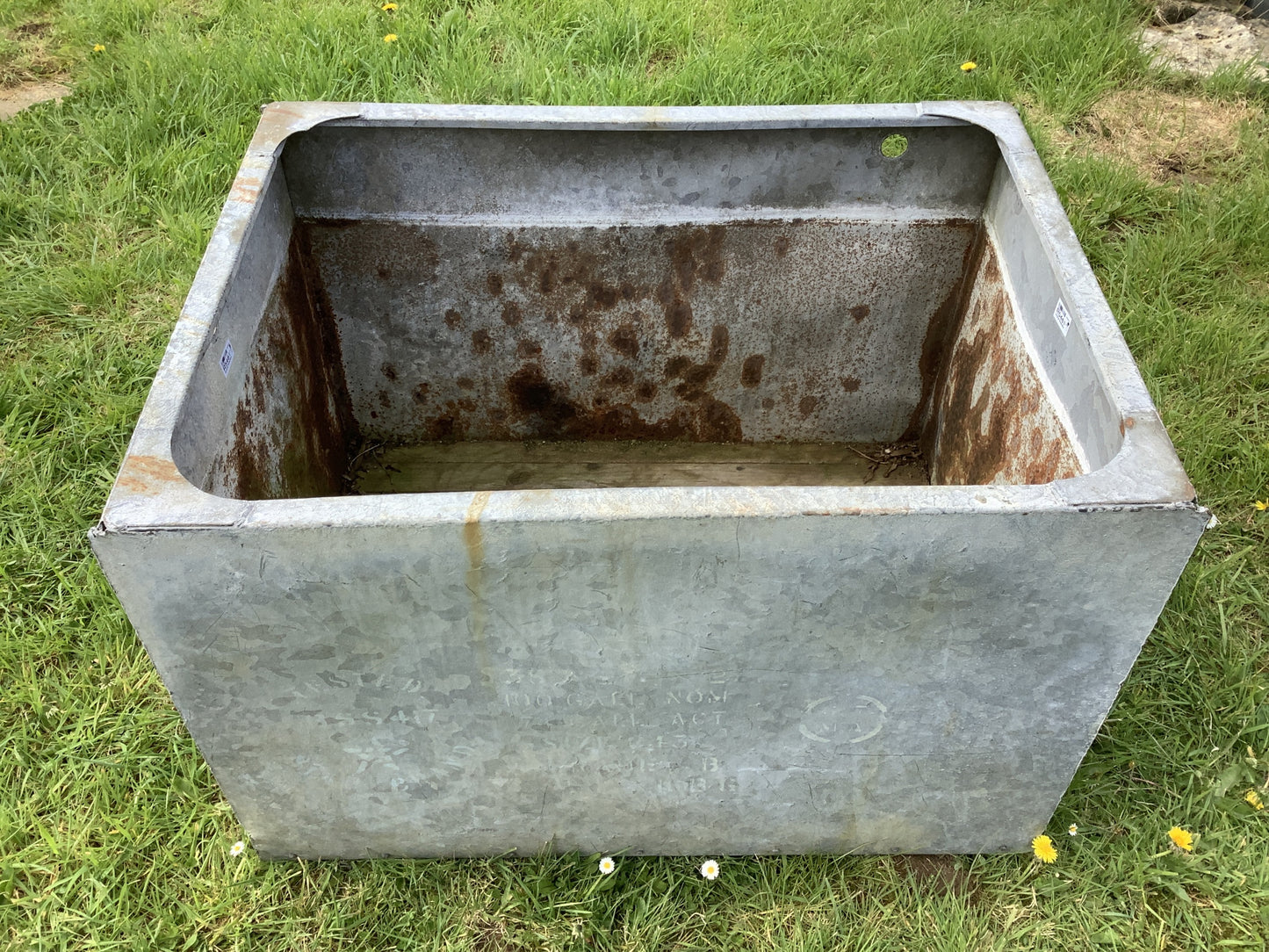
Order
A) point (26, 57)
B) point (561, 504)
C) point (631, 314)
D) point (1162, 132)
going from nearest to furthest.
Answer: point (561, 504) < point (631, 314) < point (1162, 132) < point (26, 57)

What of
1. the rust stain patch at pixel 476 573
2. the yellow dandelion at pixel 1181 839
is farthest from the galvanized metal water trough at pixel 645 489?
the yellow dandelion at pixel 1181 839

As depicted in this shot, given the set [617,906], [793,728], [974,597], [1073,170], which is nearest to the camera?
[974,597]

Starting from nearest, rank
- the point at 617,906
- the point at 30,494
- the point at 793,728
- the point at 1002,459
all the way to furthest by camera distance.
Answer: the point at 793,728 < the point at 617,906 < the point at 1002,459 < the point at 30,494

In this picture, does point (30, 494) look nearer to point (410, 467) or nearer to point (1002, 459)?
point (410, 467)

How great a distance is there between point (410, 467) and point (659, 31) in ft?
7.63

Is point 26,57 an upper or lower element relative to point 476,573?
lower

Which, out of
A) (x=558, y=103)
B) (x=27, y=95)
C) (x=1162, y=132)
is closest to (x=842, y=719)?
(x=558, y=103)

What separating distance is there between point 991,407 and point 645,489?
3.55 feet

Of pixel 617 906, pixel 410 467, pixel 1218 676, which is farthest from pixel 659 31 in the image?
pixel 617 906

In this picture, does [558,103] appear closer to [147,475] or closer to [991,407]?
[991,407]

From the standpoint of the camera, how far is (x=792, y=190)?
235 cm

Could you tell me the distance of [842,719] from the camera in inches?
67.2

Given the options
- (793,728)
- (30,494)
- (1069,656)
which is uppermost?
(1069,656)

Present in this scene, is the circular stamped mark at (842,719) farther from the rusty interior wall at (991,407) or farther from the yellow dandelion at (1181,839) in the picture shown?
the yellow dandelion at (1181,839)
